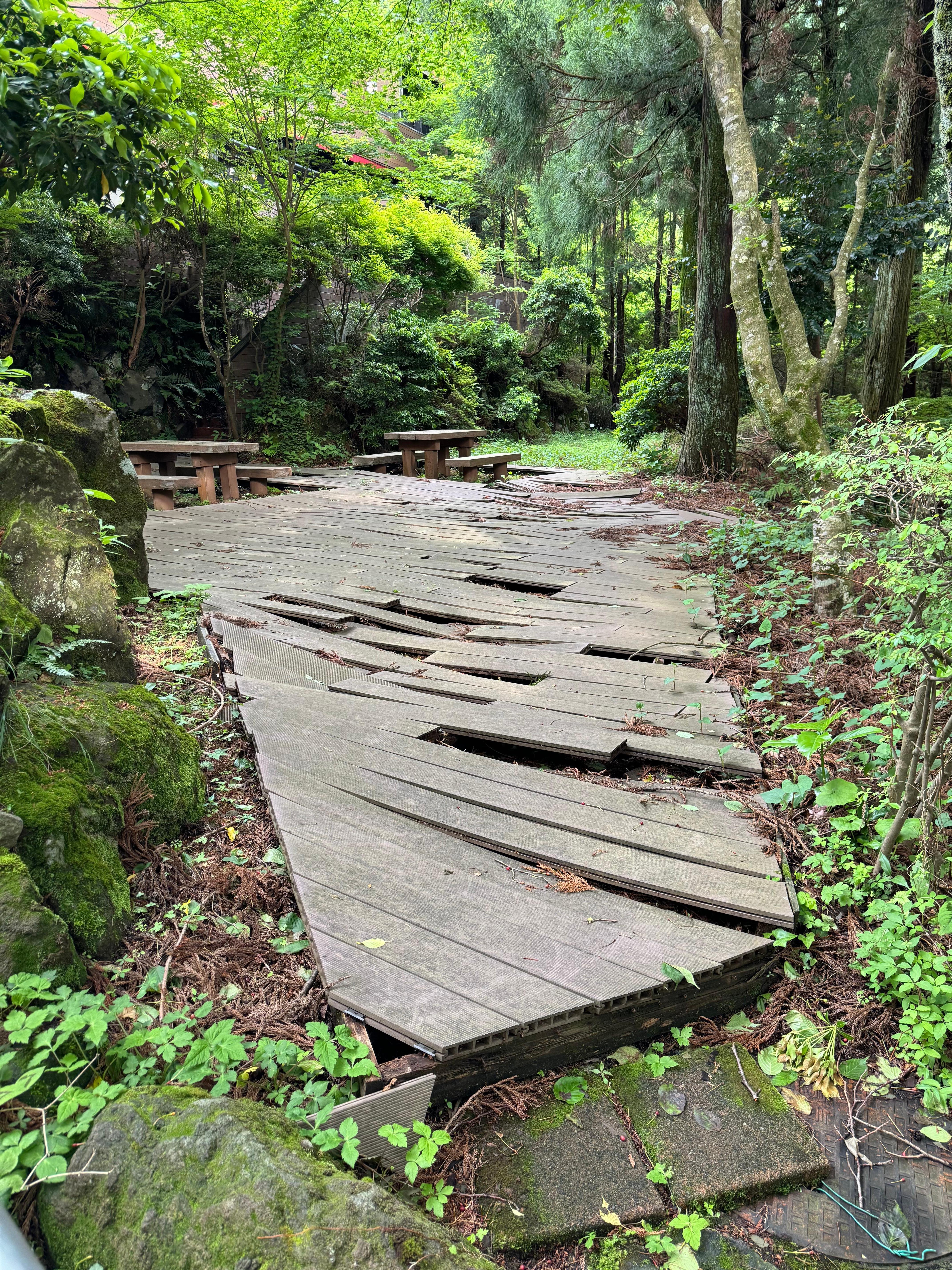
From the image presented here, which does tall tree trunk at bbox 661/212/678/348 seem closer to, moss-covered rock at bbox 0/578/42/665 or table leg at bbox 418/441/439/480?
table leg at bbox 418/441/439/480

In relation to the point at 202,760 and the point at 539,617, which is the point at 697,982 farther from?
the point at 539,617

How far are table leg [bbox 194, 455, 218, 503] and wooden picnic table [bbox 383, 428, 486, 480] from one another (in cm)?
295

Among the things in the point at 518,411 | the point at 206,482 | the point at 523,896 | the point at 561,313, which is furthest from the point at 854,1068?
the point at 561,313

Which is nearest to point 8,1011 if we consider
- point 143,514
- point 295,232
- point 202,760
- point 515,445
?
point 202,760

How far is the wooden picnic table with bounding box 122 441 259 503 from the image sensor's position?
883 centimetres

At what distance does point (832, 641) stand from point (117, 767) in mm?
3083

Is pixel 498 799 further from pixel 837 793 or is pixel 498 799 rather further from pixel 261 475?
pixel 261 475

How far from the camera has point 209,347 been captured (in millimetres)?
11461

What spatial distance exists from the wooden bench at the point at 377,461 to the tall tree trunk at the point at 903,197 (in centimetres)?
665

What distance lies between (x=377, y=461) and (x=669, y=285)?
1597 cm

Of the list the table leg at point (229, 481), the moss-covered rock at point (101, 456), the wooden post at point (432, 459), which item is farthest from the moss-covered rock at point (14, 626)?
the wooden post at point (432, 459)

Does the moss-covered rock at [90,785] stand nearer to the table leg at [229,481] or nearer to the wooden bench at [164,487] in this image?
the wooden bench at [164,487]

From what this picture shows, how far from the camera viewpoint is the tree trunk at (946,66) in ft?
11.6

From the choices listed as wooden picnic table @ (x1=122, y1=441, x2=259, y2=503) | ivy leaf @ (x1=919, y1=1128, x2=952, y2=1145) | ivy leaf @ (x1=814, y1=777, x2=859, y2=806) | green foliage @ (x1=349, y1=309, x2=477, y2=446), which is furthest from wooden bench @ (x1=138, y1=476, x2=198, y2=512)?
ivy leaf @ (x1=919, y1=1128, x2=952, y2=1145)
